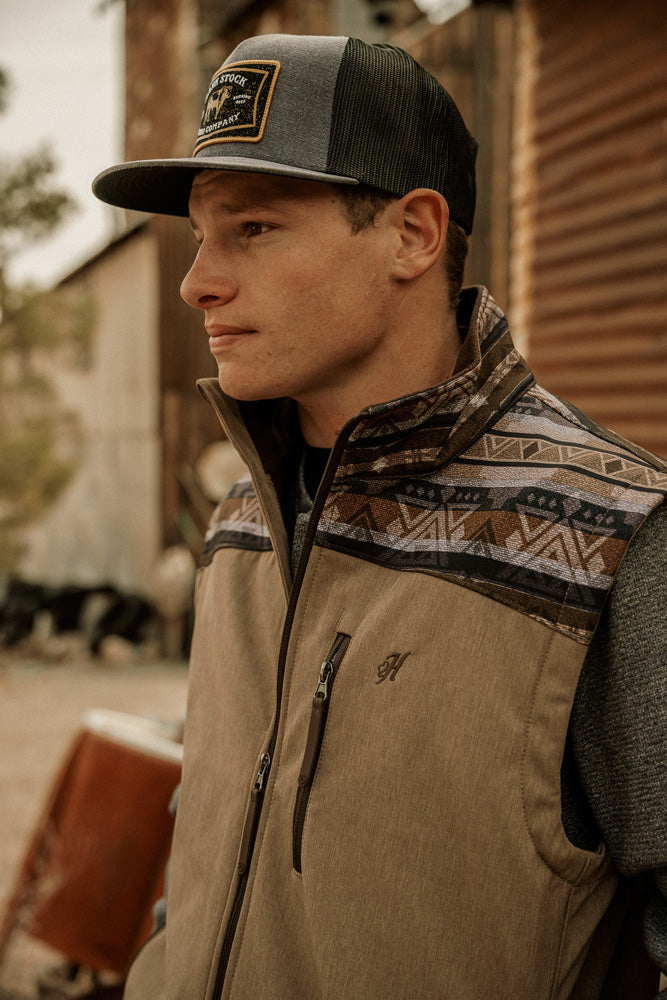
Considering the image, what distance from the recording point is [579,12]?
4824 mm

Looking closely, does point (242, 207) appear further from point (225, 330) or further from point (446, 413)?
point (446, 413)

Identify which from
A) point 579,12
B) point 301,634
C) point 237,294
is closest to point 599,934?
point 301,634

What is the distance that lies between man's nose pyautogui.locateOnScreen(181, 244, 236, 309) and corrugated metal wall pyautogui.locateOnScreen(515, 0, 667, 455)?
3.33m

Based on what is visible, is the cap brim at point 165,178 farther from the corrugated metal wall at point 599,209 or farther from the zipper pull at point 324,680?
the corrugated metal wall at point 599,209

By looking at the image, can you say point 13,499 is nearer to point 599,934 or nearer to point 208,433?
point 208,433

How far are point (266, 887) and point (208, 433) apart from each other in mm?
9423

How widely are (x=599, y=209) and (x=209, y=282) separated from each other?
3.84 meters

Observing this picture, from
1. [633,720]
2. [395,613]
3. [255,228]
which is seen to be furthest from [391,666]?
[255,228]

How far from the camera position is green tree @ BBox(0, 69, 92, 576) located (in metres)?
8.82

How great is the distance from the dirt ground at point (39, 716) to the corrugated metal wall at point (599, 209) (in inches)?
144

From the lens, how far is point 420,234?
4.88 ft

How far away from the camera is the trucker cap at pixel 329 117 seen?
138 cm

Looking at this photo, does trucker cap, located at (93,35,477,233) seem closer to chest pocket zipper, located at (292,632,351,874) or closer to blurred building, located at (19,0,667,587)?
chest pocket zipper, located at (292,632,351,874)

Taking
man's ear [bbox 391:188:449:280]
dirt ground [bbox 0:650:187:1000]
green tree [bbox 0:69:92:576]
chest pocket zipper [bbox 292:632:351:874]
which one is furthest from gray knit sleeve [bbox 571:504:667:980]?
green tree [bbox 0:69:92:576]
